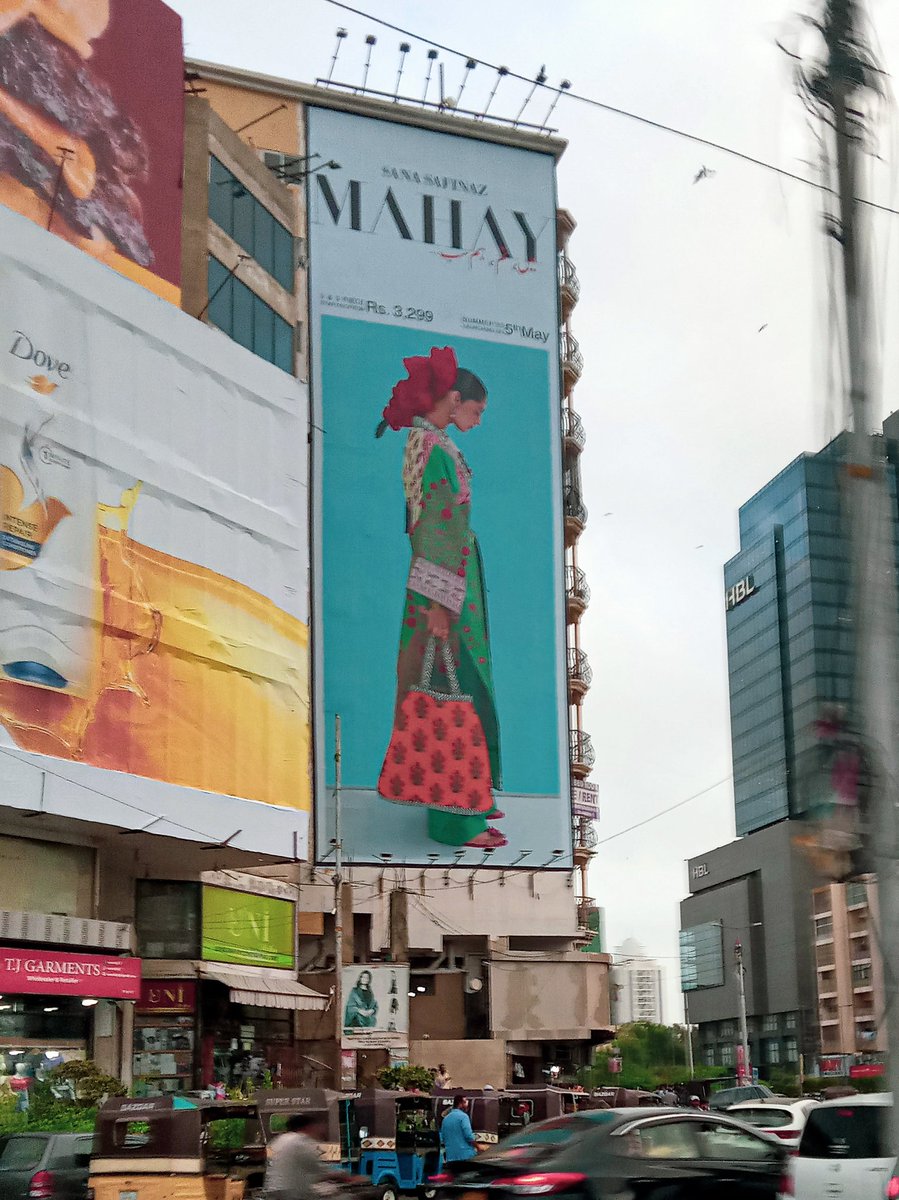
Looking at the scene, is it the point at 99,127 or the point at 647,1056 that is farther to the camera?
the point at 647,1056

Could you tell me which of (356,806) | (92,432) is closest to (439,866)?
(356,806)

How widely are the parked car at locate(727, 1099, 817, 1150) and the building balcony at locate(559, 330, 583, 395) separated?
47.0 metres

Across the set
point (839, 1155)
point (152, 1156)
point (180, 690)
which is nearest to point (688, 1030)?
point (180, 690)

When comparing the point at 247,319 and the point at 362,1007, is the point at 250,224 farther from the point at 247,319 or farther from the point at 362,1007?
the point at 362,1007

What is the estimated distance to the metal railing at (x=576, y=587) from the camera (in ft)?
215

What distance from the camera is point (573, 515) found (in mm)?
65125

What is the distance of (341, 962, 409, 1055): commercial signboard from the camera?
30234 mm

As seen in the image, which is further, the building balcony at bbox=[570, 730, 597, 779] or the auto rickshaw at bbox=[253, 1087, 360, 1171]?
the building balcony at bbox=[570, 730, 597, 779]

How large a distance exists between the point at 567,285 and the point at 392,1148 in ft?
173

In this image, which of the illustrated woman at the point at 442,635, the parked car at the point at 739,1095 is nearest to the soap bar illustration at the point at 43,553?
the parked car at the point at 739,1095

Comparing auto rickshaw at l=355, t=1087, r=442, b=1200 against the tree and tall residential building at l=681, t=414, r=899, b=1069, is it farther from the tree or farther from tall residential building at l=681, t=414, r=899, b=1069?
tall residential building at l=681, t=414, r=899, b=1069

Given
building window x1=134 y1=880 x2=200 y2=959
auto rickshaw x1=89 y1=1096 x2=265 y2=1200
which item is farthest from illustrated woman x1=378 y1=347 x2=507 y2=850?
auto rickshaw x1=89 y1=1096 x2=265 y2=1200

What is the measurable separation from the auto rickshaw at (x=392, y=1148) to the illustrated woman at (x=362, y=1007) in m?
8.08

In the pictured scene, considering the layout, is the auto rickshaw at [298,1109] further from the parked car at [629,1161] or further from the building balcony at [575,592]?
the building balcony at [575,592]
